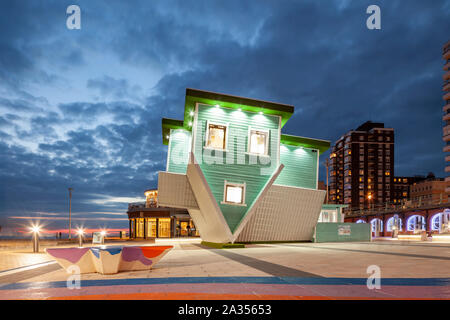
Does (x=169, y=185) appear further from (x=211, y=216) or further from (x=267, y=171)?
(x=267, y=171)

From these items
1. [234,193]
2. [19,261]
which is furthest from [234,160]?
[19,261]

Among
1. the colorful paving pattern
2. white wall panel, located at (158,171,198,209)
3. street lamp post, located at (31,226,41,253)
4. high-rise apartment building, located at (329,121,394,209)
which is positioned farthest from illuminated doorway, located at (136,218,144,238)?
high-rise apartment building, located at (329,121,394,209)

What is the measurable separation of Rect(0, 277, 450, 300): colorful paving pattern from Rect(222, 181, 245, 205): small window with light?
1135 cm

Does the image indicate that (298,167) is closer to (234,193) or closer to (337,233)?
(337,233)

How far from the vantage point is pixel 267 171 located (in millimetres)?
18922

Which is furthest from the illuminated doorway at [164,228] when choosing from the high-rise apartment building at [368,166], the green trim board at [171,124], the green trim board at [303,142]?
the high-rise apartment building at [368,166]

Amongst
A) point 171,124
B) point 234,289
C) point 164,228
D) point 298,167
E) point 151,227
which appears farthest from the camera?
point 151,227

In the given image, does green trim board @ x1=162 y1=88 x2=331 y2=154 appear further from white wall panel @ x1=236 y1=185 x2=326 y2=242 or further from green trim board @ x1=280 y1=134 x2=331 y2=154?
white wall panel @ x1=236 y1=185 x2=326 y2=242

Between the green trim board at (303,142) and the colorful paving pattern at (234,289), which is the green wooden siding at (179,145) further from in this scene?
the colorful paving pattern at (234,289)

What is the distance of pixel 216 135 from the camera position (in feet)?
60.1

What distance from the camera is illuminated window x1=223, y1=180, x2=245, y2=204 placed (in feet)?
59.2

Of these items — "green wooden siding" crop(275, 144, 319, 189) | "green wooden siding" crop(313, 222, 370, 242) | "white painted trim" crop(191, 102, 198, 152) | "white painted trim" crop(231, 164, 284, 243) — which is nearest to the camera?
"white painted trim" crop(191, 102, 198, 152)

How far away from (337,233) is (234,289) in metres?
21.2
